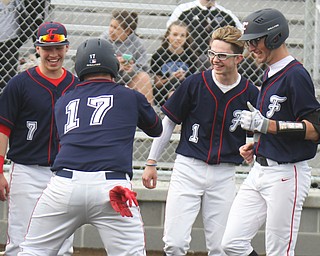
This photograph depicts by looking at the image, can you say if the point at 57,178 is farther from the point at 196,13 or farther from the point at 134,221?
the point at 196,13

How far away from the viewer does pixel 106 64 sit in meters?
5.12

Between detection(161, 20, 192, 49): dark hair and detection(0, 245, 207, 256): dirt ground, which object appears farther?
detection(161, 20, 192, 49): dark hair

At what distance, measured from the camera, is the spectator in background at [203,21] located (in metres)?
7.80

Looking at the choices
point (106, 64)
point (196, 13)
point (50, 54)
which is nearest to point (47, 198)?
point (106, 64)

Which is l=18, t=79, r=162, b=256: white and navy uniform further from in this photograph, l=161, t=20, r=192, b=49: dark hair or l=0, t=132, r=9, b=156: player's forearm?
l=161, t=20, r=192, b=49: dark hair

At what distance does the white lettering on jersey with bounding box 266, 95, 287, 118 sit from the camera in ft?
18.1

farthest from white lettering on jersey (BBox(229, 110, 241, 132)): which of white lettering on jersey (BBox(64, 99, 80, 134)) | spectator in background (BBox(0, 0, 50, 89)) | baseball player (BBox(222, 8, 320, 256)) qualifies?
spectator in background (BBox(0, 0, 50, 89))

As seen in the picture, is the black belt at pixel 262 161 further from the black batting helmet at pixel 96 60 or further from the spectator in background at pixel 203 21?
the spectator in background at pixel 203 21

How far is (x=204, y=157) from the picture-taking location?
631cm

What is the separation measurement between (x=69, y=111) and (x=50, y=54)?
1220 millimetres

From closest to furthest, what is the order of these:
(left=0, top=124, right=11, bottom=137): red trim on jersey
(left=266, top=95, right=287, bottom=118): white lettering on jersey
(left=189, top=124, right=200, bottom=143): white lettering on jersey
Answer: (left=266, top=95, right=287, bottom=118): white lettering on jersey → (left=0, top=124, right=11, bottom=137): red trim on jersey → (left=189, top=124, right=200, bottom=143): white lettering on jersey

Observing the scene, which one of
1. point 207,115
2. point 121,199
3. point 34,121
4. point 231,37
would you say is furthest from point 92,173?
point 231,37

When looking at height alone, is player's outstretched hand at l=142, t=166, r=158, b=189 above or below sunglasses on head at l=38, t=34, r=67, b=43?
below

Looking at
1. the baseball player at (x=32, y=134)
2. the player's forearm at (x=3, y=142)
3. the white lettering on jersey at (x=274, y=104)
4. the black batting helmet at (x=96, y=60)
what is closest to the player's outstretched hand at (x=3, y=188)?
the baseball player at (x=32, y=134)
